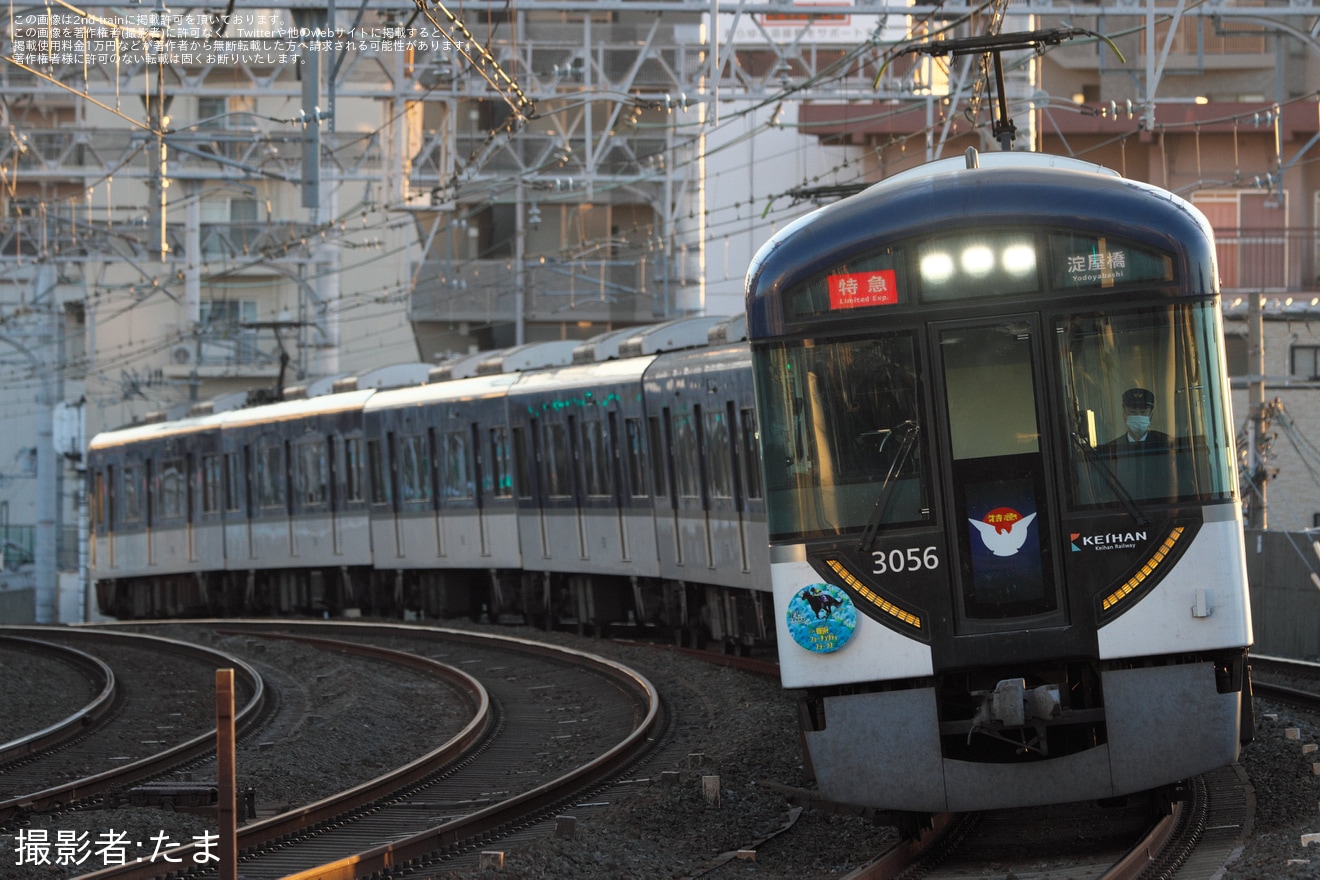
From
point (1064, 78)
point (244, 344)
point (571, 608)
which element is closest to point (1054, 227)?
point (571, 608)

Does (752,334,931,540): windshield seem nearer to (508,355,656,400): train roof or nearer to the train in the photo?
the train

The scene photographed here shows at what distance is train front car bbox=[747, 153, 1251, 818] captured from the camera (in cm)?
761

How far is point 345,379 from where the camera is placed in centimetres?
2523

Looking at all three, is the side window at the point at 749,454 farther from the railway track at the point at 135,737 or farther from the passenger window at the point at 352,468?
the passenger window at the point at 352,468

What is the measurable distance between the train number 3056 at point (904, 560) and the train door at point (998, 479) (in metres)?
0.10

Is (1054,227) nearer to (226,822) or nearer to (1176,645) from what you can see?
(1176,645)

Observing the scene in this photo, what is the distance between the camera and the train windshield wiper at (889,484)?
7.73 m

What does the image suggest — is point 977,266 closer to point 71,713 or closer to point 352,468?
point 71,713

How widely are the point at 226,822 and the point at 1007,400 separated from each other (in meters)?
3.58

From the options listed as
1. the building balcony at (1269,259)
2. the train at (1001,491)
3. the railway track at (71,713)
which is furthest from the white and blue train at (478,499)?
the building balcony at (1269,259)

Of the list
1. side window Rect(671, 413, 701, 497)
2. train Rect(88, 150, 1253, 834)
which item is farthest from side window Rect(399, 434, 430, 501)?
train Rect(88, 150, 1253, 834)

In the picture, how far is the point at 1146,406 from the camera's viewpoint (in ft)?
25.2

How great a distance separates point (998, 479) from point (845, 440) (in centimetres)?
60

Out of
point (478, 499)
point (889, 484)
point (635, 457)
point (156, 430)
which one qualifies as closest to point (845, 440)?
point (889, 484)
